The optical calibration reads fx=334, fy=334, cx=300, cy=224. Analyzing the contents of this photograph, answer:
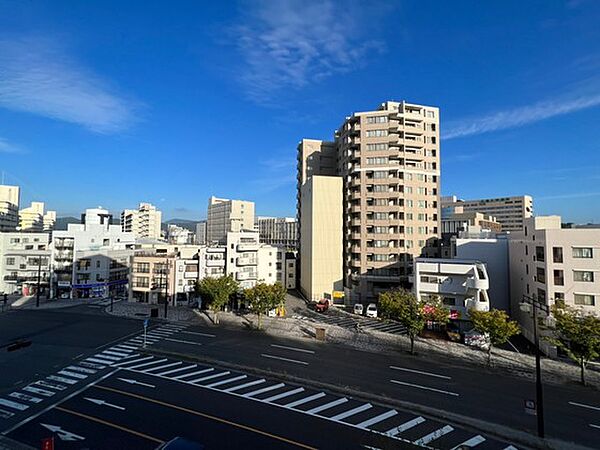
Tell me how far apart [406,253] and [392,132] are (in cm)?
2185

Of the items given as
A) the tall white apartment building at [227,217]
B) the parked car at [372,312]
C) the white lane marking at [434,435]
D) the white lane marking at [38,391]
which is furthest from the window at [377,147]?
the tall white apartment building at [227,217]

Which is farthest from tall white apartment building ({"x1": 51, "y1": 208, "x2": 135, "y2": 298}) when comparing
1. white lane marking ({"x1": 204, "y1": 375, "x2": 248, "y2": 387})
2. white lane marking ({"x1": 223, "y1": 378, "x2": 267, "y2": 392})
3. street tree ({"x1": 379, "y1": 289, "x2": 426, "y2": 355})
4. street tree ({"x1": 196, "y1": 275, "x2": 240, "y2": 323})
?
street tree ({"x1": 379, "y1": 289, "x2": 426, "y2": 355})

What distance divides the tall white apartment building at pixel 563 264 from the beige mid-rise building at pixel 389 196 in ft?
70.3

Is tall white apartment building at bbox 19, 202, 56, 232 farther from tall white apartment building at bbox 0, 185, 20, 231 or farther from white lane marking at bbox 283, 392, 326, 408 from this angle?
white lane marking at bbox 283, 392, 326, 408

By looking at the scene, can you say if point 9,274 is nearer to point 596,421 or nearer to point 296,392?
point 296,392

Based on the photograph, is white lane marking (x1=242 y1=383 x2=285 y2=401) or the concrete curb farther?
white lane marking (x1=242 y1=383 x2=285 y2=401)

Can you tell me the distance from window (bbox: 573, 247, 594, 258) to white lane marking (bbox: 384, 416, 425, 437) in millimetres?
26645

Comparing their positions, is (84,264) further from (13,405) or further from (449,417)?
(449,417)

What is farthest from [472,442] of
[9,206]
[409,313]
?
[9,206]

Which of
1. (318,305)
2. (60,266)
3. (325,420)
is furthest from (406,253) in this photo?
(60,266)

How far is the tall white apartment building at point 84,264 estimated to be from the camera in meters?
62.5

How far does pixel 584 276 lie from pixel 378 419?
2828cm

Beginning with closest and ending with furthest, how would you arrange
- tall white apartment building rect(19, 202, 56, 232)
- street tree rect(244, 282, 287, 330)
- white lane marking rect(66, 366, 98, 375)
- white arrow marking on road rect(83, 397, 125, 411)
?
white arrow marking on road rect(83, 397, 125, 411), white lane marking rect(66, 366, 98, 375), street tree rect(244, 282, 287, 330), tall white apartment building rect(19, 202, 56, 232)

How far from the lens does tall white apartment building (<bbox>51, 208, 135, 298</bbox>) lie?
62.5 m
